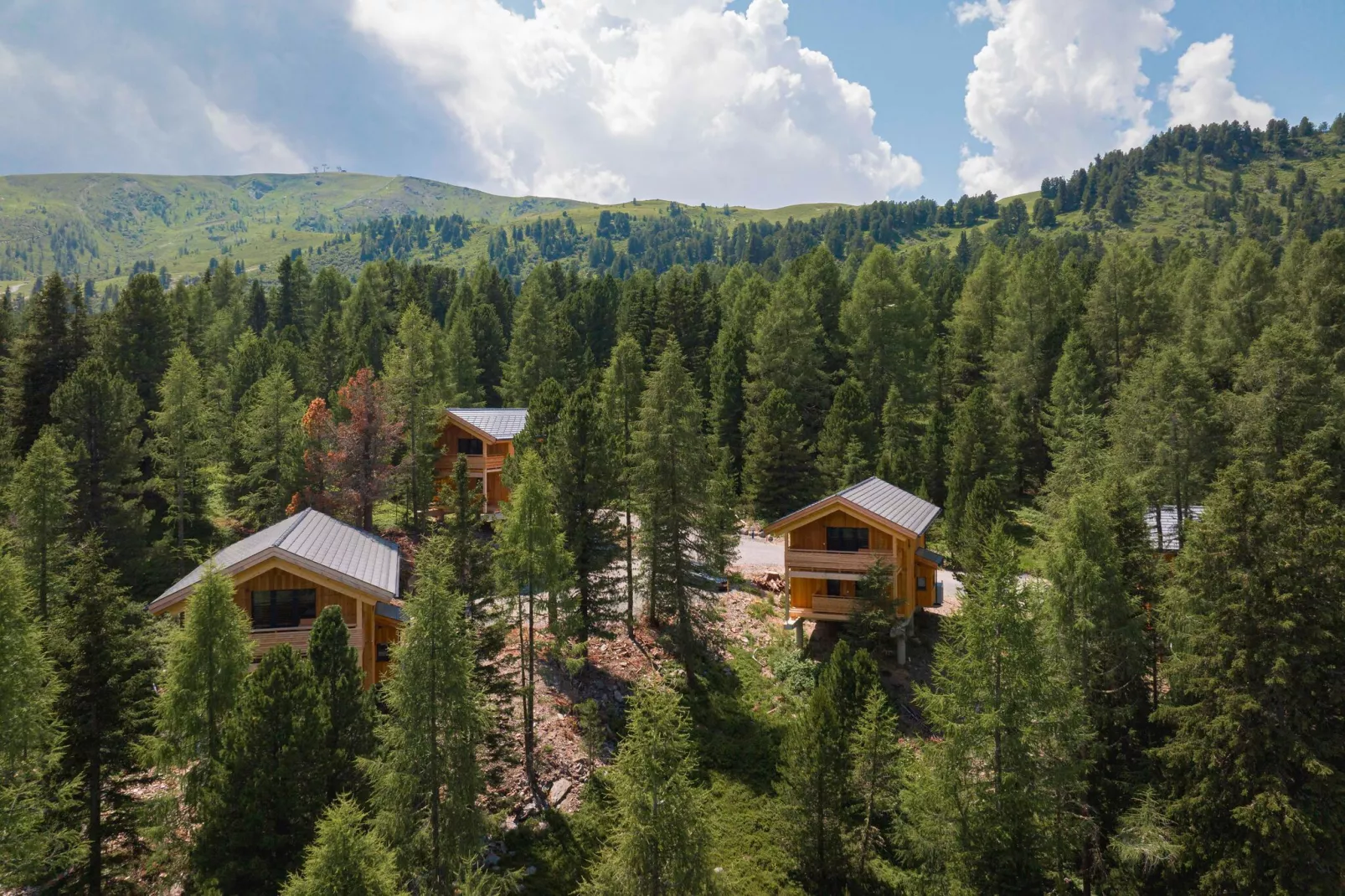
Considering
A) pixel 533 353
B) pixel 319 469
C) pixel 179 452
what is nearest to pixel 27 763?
pixel 319 469

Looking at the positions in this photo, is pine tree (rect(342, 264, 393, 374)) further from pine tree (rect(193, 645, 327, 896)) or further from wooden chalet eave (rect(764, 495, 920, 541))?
pine tree (rect(193, 645, 327, 896))

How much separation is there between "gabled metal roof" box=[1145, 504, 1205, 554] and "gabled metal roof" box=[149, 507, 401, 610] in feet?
95.8

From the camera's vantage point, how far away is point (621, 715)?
2702cm

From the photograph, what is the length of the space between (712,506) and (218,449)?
1337 inches

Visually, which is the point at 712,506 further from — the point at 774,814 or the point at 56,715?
the point at 56,715

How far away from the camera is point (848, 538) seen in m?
32.3

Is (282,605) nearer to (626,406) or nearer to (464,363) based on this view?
(626,406)

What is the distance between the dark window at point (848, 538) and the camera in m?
32.1

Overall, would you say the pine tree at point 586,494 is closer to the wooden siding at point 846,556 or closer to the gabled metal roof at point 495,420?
the wooden siding at point 846,556

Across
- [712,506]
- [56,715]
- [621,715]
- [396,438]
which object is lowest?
[621,715]

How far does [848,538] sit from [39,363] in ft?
144

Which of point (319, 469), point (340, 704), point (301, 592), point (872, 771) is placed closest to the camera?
point (340, 704)

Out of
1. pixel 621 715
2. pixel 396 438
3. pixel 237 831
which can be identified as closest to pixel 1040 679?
pixel 621 715

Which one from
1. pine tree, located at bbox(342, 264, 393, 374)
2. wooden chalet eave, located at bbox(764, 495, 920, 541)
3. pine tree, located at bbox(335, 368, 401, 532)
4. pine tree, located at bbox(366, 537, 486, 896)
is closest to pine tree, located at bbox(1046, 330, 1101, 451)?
wooden chalet eave, located at bbox(764, 495, 920, 541)
